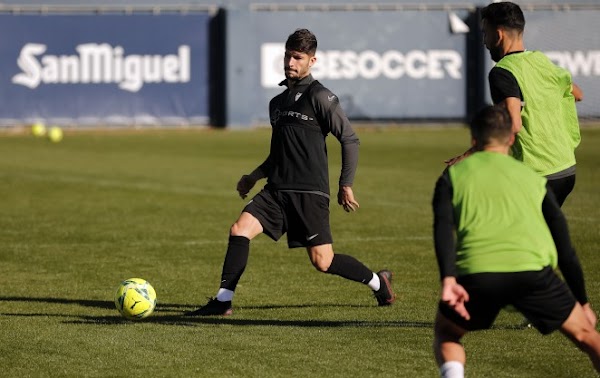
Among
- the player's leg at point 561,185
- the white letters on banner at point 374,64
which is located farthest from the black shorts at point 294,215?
the white letters on banner at point 374,64

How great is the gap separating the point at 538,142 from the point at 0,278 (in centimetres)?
542

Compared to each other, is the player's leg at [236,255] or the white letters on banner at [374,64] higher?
the player's leg at [236,255]

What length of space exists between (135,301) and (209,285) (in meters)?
2.05

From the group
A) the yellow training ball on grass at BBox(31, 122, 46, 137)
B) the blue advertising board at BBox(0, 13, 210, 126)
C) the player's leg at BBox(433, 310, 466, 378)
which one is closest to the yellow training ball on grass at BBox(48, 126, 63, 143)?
the yellow training ball on grass at BBox(31, 122, 46, 137)

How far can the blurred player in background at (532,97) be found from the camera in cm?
781

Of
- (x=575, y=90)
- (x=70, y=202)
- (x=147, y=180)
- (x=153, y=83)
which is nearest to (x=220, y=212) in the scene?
(x=70, y=202)

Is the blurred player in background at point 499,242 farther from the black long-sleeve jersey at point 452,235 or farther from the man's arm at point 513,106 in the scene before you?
the man's arm at point 513,106

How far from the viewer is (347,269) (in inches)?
368

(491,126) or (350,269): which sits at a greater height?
(491,126)

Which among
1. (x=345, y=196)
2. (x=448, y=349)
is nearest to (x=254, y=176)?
(x=345, y=196)

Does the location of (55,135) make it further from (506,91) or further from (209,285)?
(506,91)

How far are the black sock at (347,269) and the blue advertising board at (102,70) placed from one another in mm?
25754

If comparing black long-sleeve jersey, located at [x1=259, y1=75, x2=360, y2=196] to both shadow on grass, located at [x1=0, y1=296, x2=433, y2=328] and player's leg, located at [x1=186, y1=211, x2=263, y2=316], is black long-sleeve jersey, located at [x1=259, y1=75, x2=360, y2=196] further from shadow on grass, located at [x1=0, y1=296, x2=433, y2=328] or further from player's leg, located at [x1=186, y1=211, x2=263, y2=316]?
shadow on grass, located at [x1=0, y1=296, x2=433, y2=328]

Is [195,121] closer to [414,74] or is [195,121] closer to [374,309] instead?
[414,74]
